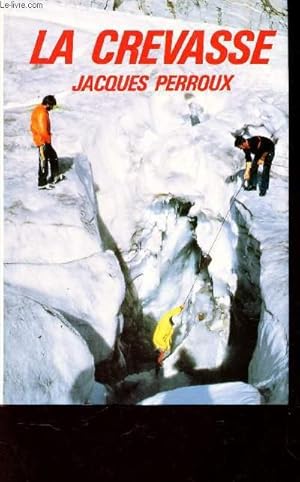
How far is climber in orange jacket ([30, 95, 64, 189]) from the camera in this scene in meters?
1.96

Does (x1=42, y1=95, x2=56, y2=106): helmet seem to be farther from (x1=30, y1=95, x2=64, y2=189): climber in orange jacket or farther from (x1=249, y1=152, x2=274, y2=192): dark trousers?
(x1=249, y1=152, x2=274, y2=192): dark trousers

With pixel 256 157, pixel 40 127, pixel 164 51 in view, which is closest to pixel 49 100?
pixel 40 127

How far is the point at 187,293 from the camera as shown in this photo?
6.51 feet

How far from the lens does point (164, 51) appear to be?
6.42 ft

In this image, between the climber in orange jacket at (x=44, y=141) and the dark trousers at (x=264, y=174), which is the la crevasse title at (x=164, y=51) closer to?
the climber in orange jacket at (x=44, y=141)

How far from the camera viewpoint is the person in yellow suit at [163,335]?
1.97m

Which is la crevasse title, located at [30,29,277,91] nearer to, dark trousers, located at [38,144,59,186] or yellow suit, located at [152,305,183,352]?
dark trousers, located at [38,144,59,186]

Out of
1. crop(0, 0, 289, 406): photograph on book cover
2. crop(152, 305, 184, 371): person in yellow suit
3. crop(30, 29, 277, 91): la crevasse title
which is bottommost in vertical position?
crop(152, 305, 184, 371): person in yellow suit

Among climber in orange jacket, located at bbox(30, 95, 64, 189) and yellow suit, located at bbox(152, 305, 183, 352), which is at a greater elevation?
climber in orange jacket, located at bbox(30, 95, 64, 189)

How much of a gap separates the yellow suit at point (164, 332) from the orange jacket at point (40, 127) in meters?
0.61

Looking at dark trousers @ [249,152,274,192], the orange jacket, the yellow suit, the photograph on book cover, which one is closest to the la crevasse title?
the photograph on book cover

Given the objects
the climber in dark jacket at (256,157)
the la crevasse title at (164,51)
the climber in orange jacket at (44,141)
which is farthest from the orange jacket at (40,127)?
the climber in dark jacket at (256,157)
